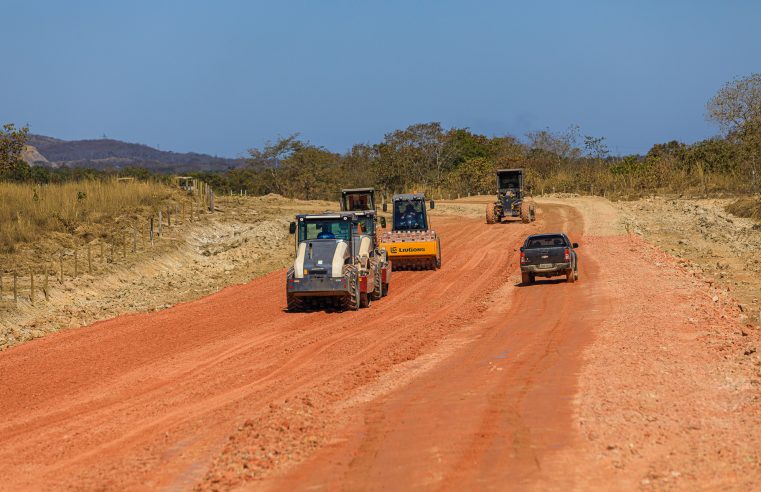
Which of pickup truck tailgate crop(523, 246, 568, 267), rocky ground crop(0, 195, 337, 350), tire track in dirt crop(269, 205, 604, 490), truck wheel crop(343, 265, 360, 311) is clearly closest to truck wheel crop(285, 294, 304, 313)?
truck wheel crop(343, 265, 360, 311)

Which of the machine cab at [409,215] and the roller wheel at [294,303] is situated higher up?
the machine cab at [409,215]

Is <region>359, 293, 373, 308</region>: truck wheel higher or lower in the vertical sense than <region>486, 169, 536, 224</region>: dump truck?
lower

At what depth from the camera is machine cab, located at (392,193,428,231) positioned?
34.8 metres

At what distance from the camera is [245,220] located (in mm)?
47469

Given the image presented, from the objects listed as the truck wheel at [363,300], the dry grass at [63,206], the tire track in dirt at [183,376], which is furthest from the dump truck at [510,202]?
the truck wheel at [363,300]

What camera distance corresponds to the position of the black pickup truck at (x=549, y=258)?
2800 cm

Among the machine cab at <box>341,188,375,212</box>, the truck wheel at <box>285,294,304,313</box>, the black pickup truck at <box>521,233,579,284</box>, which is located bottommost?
the truck wheel at <box>285,294,304,313</box>

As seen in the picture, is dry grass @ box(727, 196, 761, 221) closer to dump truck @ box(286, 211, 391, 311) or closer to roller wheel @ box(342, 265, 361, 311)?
dump truck @ box(286, 211, 391, 311)

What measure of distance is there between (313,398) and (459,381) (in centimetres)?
237

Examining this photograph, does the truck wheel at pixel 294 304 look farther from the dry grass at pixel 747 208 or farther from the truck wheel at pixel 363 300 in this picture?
the dry grass at pixel 747 208

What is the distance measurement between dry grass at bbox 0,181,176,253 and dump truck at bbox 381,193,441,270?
11.9 metres

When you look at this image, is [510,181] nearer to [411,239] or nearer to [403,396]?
[411,239]

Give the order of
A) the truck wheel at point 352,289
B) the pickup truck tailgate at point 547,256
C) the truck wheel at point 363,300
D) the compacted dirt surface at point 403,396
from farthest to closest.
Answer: the pickup truck tailgate at point 547,256, the truck wheel at point 363,300, the truck wheel at point 352,289, the compacted dirt surface at point 403,396

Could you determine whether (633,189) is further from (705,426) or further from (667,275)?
(705,426)
